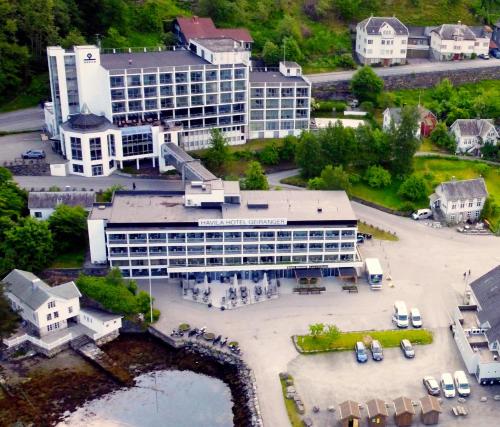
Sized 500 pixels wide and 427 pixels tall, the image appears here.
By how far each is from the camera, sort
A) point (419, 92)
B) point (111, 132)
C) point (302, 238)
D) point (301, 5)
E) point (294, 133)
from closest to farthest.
→ point (302, 238)
point (111, 132)
point (294, 133)
point (419, 92)
point (301, 5)

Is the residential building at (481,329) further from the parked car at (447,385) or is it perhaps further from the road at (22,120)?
the road at (22,120)

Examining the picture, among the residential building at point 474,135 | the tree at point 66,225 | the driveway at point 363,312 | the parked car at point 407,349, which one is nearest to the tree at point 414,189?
the driveway at point 363,312

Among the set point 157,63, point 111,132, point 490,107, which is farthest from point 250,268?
point 490,107

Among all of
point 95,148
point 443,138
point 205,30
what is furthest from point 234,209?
point 205,30

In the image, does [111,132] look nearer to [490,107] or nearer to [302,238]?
[302,238]

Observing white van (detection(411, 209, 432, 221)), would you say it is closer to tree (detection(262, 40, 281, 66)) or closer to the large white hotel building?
the large white hotel building

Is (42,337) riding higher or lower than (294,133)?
lower

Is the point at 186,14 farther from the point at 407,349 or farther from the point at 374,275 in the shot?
the point at 407,349
